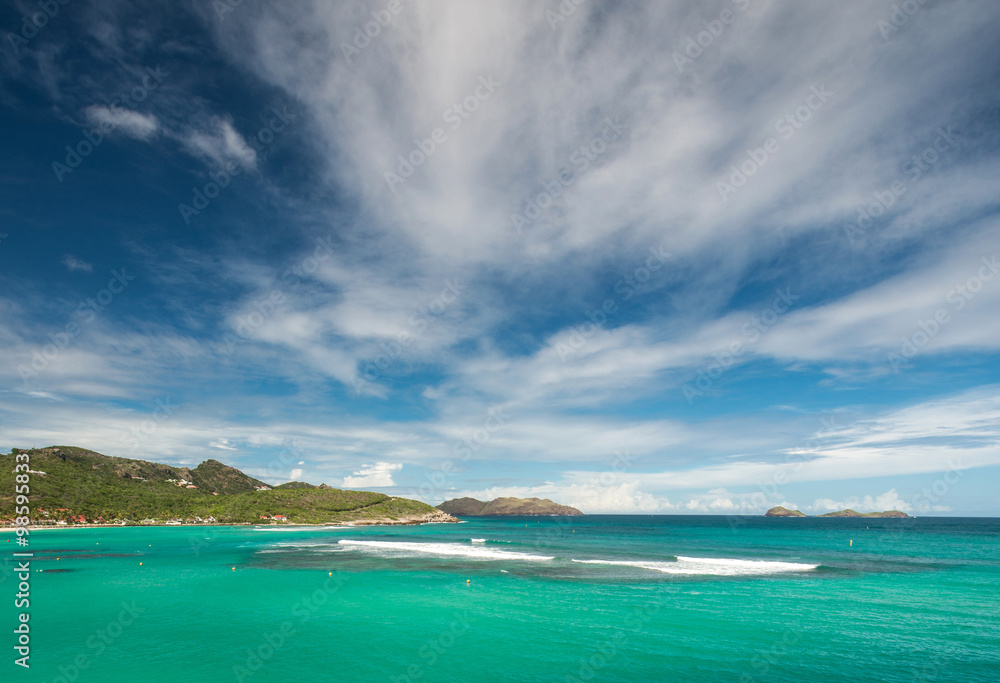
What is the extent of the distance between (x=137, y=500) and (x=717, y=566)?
6232 inches

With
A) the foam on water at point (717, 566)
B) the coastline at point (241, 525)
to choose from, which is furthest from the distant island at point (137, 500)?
the foam on water at point (717, 566)

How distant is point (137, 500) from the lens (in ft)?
461

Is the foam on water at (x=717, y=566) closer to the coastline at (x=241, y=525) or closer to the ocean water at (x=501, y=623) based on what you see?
the ocean water at (x=501, y=623)

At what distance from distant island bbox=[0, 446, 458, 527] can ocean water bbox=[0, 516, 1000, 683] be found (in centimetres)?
9036

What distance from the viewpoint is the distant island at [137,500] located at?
119188mm

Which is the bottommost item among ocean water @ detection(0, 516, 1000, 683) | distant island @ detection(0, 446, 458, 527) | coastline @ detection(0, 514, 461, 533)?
coastline @ detection(0, 514, 461, 533)

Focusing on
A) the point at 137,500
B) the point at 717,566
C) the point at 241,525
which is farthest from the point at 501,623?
the point at 137,500

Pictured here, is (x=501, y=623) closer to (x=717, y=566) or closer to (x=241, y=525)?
(x=717, y=566)

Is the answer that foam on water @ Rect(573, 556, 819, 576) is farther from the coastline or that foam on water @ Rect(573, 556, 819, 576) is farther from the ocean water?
the coastline

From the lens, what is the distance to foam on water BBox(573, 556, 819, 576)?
51906 mm

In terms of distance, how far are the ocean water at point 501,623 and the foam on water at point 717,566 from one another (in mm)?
665

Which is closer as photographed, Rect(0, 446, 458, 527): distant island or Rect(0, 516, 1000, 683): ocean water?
Rect(0, 516, 1000, 683): ocean water

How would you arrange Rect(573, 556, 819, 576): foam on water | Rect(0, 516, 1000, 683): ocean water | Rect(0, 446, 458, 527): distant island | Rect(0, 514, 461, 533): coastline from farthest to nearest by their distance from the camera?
Rect(0, 446, 458, 527): distant island, Rect(0, 514, 461, 533): coastline, Rect(573, 556, 819, 576): foam on water, Rect(0, 516, 1000, 683): ocean water

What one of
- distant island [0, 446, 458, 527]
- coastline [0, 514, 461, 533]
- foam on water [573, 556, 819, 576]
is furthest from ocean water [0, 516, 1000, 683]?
distant island [0, 446, 458, 527]
